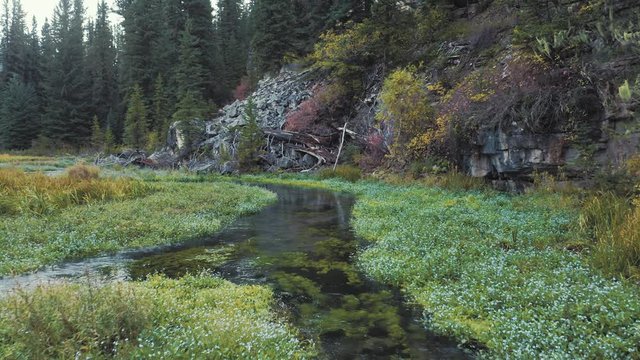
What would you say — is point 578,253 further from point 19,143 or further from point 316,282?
point 19,143

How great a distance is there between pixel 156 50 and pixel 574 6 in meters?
60.9

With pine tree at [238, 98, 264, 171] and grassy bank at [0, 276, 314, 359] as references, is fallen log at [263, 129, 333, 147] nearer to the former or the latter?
pine tree at [238, 98, 264, 171]

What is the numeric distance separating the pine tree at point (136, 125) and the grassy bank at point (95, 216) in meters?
39.6

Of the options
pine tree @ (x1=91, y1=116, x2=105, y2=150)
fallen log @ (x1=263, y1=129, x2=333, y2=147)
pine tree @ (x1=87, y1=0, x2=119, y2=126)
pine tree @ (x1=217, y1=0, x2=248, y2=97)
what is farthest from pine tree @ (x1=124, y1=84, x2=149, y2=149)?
fallen log @ (x1=263, y1=129, x2=333, y2=147)

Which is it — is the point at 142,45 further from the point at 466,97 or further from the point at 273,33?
the point at 466,97

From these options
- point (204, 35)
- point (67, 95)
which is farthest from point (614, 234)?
point (67, 95)

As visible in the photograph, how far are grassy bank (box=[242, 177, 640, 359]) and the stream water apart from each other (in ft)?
1.76

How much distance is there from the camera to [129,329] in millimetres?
5812

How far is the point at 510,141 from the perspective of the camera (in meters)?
18.6

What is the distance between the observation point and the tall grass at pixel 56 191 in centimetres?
1579

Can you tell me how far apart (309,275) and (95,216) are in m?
9.10

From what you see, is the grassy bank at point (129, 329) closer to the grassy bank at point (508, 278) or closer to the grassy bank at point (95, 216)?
the grassy bank at point (508, 278)

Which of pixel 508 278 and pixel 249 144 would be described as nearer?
pixel 508 278

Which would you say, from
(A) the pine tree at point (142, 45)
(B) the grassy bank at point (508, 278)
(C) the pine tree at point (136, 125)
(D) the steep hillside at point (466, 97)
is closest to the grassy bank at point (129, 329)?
(B) the grassy bank at point (508, 278)
